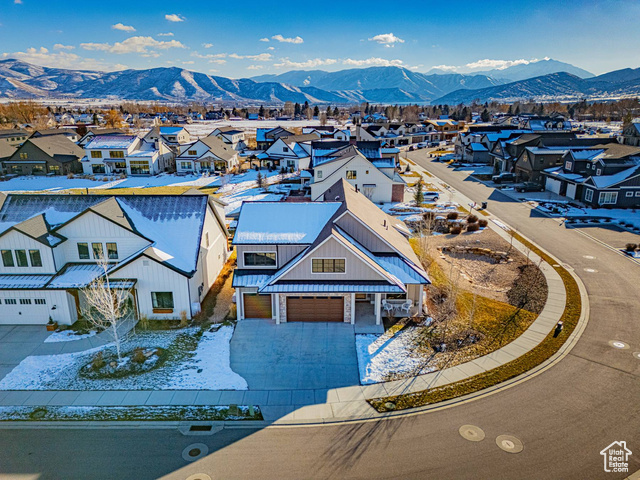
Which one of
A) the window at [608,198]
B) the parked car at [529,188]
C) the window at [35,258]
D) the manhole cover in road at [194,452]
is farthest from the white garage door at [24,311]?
the parked car at [529,188]

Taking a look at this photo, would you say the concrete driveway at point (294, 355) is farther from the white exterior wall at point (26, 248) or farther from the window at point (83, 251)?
the white exterior wall at point (26, 248)

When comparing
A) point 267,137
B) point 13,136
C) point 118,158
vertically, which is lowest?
point 118,158

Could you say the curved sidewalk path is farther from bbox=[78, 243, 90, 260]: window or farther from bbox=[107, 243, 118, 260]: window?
bbox=[78, 243, 90, 260]: window

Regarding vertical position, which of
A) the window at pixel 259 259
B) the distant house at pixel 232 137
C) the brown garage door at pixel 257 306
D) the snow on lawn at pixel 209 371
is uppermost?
the distant house at pixel 232 137

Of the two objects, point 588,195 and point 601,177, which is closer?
point 601,177

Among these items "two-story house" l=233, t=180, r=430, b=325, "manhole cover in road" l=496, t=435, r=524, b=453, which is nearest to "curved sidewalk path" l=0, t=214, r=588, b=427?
"manhole cover in road" l=496, t=435, r=524, b=453

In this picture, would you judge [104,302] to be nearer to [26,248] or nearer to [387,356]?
[26,248]

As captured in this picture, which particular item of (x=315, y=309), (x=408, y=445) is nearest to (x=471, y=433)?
(x=408, y=445)
